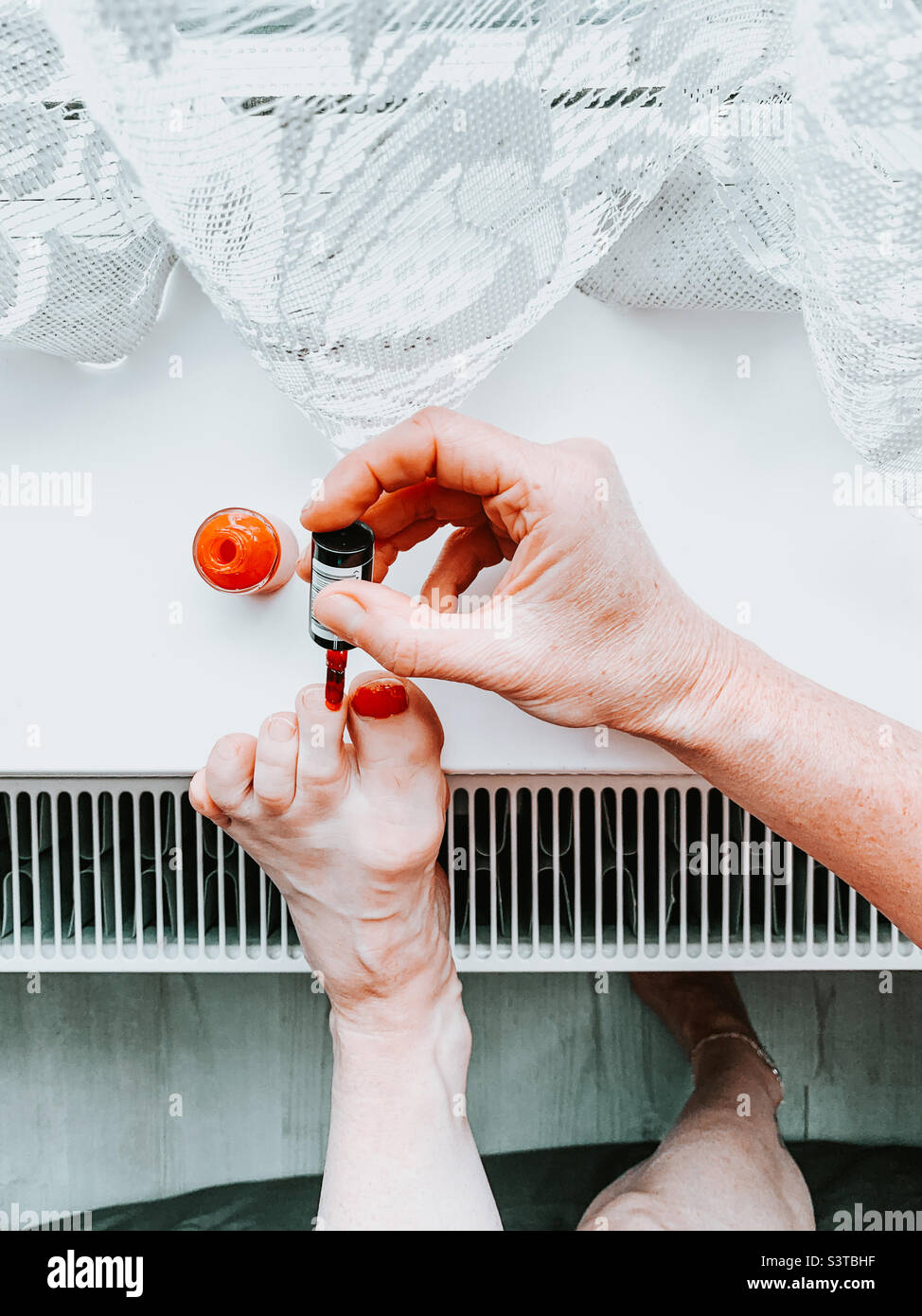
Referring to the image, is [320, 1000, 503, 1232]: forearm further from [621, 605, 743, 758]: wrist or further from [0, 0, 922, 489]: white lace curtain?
[0, 0, 922, 489]: white lace curtain

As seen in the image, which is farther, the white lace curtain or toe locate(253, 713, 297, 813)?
toe locate(253, 713, 297, 813)

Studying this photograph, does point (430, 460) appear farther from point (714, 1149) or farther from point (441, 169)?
point (714, 1149)

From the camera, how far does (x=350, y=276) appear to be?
359 millimetres

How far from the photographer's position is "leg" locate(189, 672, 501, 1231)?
18.7 inches

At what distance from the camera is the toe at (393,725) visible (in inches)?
19.0

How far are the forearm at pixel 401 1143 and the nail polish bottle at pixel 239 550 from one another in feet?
1.00

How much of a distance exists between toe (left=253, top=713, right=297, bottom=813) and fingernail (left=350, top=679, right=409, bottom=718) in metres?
0.04

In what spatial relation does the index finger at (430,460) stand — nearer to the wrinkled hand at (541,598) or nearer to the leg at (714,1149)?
the wrinkled hand at (541,598)

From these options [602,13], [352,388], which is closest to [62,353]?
[352,388]

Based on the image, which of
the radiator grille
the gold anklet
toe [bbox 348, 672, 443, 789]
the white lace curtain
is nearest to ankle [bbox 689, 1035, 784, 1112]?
the gold anklet

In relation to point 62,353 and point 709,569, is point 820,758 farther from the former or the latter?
point 62,353
